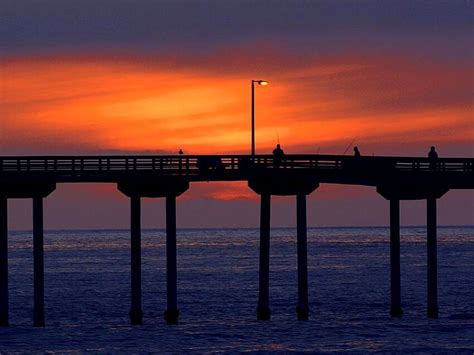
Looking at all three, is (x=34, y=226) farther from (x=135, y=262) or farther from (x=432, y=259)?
(x=432, y=259)

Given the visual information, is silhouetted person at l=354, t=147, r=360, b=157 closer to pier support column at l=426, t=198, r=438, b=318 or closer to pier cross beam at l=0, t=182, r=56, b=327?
pier support column at l=426, t=198, r=438, b=318

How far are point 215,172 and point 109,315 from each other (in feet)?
65.6

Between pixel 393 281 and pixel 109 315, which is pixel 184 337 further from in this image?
pixel 109 315

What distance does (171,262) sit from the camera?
48844 millimetres

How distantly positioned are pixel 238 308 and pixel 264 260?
2065 cm

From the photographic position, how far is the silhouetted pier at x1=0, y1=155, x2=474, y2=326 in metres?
49.1

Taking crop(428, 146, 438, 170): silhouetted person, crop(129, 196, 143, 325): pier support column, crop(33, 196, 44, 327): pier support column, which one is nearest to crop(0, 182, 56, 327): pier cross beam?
crop(33, 196, 44, 327): pier support column

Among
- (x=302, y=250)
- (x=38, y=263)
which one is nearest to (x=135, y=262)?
(x=38, y=263)

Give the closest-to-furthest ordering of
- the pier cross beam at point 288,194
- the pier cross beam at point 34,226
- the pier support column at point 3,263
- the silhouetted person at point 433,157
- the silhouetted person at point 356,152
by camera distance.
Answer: the pier cross beam at point 34,226 < the pier support column at point 3,263 < the pier cross beam at point 288,194 < the silhouetted person at point 433,157 < the silhouetted person at point 356,152

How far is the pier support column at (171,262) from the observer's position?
161 ft

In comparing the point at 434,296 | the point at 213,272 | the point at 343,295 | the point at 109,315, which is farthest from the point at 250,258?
the point at 434,296

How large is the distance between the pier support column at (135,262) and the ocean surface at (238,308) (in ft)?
2.88

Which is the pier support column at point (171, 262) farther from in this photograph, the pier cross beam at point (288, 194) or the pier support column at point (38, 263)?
the pier support column at point (38, 263)

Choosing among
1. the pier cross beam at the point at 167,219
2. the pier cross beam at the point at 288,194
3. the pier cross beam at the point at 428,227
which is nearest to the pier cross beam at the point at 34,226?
the pier cross beam at the point at 167,219
